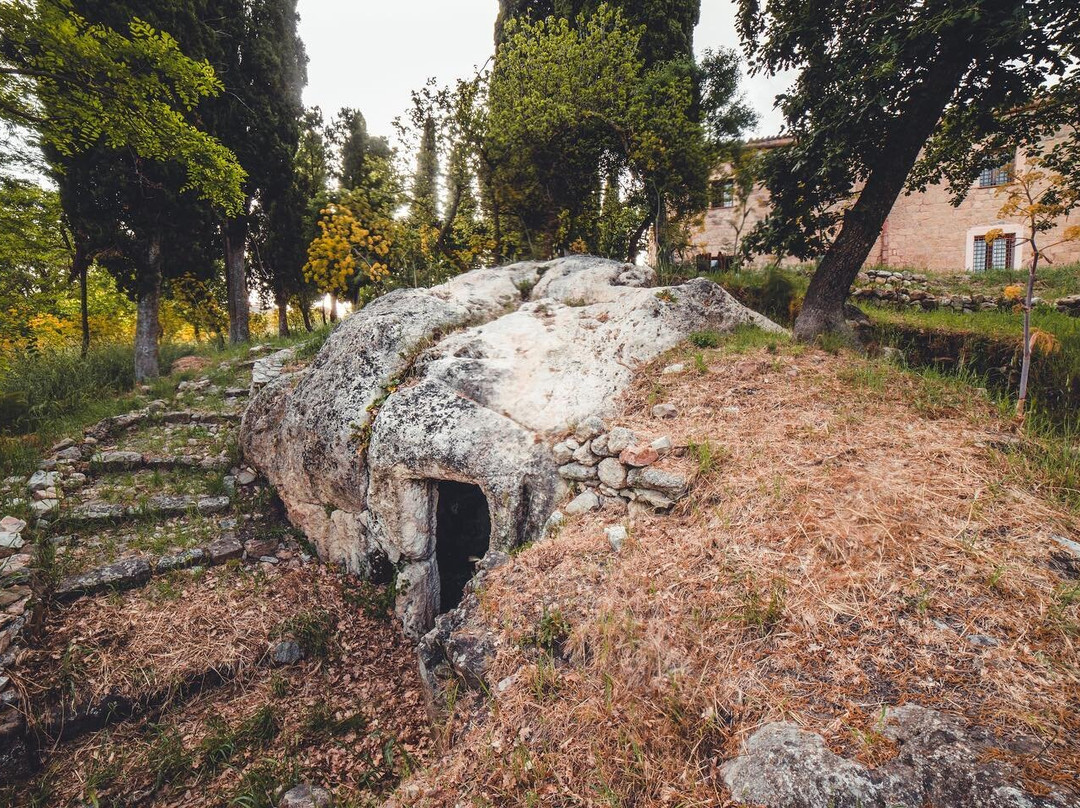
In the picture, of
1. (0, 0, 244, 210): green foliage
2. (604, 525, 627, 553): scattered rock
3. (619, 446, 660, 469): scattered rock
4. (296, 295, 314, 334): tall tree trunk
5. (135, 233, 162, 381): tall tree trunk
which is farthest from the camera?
(296, 295, 314, 334): tall tree trunk

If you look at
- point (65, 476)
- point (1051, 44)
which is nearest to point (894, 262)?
point (1051, 44)

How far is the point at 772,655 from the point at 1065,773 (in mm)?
947

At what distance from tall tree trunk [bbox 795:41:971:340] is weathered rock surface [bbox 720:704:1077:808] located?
16.5 feet

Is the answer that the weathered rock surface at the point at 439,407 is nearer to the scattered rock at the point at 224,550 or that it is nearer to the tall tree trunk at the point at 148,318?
the scattered rock at the point at 224,550

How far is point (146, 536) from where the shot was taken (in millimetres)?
5125

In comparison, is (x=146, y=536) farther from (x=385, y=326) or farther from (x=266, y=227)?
(x=266, y=227)

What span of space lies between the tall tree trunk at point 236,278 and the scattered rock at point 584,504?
13.4m

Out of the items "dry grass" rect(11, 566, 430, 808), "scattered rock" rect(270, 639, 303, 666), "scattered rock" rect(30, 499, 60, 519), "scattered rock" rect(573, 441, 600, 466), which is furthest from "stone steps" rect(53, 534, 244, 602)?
"scattered rock" rect(573, 441, 600, 466)

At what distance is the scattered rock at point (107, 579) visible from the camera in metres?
4.30

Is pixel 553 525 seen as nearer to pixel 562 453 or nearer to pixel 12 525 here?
pixel 562 453

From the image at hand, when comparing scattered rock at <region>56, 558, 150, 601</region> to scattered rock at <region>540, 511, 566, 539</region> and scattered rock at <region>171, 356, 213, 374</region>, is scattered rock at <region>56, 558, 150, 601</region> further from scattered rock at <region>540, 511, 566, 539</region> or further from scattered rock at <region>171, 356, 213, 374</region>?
scattered rock at <region>171, 356, 213, 374</region>

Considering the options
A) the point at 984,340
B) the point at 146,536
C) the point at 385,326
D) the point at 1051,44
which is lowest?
the point at 146,536

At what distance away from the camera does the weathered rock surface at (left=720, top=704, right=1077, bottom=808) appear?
1469 millimetres

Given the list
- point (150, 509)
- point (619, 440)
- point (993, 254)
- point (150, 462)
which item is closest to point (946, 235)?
point (993, 254)
